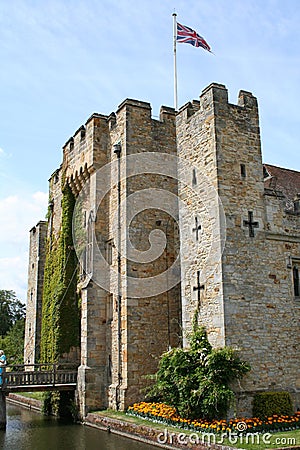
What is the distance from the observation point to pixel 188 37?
18.9 m

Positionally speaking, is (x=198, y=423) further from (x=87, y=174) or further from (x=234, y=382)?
(x=87, y=174)

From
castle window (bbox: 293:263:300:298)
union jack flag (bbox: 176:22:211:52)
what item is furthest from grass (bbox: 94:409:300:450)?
union jack flag (bbox: 176:22:211:52)

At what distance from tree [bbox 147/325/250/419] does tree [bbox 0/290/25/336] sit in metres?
50.4

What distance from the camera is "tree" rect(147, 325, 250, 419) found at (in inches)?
529

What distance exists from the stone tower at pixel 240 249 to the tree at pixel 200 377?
0.46 m

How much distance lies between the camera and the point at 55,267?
2427 centimetres

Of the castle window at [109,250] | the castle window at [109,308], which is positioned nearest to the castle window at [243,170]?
the castle window at [109,250]

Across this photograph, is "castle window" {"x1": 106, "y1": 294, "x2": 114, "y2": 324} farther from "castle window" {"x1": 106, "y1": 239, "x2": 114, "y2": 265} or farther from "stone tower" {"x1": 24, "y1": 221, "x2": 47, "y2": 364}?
"stone tower" {"x1": 24, "y1": 221, "x2": 47, "y2": 364}

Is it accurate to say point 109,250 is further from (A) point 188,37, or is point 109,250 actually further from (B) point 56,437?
(A) point 188,37

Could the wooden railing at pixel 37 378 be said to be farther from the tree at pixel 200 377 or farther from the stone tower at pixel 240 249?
the stone tower at pixel 240 249

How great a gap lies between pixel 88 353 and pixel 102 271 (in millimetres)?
3076

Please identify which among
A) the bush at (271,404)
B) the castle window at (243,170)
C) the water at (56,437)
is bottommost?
the water at (56,437)

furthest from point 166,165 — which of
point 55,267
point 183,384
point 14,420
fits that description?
point 14,420

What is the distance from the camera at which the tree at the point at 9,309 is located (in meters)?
62.1
